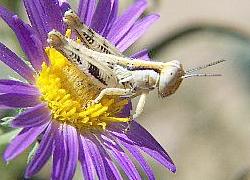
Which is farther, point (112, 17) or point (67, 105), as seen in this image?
point (112, 17)

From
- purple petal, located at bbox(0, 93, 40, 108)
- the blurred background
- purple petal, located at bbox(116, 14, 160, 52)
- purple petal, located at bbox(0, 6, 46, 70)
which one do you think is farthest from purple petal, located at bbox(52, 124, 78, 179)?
the blurred background

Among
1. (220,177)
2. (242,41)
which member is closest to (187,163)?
(220,177)

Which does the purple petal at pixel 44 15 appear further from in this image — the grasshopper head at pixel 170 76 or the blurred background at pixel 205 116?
the blurred background at pixel 205 116

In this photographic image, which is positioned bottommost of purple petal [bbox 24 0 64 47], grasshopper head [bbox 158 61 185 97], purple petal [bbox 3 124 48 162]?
purple petal [bbox 3 124 48 162]

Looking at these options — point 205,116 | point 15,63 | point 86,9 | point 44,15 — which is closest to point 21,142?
point 15,63

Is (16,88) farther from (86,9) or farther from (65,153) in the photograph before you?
(86,9)

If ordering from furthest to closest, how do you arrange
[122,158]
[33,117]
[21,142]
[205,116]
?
1. [205,116]
2. [122,158]
3. [33,117]
4. [21,142]

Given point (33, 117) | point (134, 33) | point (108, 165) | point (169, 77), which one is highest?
point (134, 33)

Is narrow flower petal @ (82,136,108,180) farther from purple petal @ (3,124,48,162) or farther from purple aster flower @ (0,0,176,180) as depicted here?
purple petal @ (3,124,48,162)
